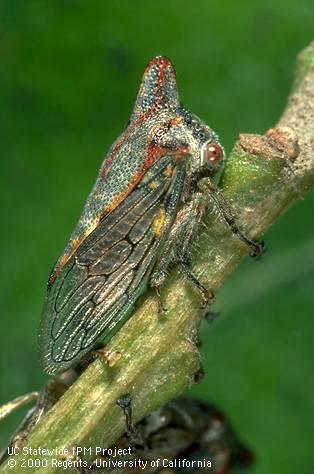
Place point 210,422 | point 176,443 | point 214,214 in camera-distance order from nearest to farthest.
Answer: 1. point 214,214
2. point 176,443
3. point 210,422

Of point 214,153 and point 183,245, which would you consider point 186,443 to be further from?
point 214,153

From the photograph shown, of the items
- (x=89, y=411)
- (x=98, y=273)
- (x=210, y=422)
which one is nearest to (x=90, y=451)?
(x=89, y=411)

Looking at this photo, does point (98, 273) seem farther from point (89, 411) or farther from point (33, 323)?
point (33, 323)

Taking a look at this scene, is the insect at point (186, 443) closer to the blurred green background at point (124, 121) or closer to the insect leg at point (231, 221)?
the insect leg at point (231, 221)

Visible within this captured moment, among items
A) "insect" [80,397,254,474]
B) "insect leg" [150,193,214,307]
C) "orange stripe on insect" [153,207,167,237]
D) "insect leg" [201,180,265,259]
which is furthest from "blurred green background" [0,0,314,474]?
"insect leg" [201,180,265,259]

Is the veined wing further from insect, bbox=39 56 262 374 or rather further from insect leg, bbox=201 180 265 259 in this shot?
insect leg, bbox=201 180 265 259

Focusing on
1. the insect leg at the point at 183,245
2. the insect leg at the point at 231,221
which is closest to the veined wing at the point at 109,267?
the insect leg at the point at 183,245
